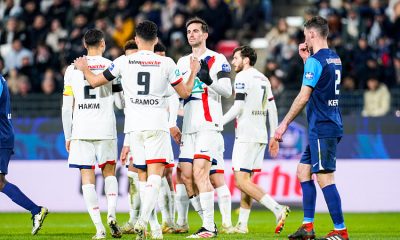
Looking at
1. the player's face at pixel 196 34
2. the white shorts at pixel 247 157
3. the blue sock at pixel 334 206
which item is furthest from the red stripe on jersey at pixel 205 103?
the blue sock at pixel 334 206

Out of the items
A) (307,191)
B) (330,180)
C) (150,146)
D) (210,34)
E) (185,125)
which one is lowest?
(307,191)

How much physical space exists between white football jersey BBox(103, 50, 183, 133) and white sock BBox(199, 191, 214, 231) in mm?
1321

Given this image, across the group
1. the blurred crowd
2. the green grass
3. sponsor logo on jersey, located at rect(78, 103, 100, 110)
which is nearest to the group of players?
sponsor logo on jersey, located at rect(78, 103, 100, 110)

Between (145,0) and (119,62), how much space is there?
13689 millimetres

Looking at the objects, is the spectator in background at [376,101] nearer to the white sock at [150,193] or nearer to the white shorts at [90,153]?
the white shorts at [90,153]

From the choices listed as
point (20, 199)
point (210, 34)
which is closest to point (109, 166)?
point (20, 199)

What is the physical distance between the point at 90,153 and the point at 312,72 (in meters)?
3.19

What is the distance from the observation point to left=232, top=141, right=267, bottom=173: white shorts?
14.2 metres

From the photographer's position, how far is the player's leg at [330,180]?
1138 cm

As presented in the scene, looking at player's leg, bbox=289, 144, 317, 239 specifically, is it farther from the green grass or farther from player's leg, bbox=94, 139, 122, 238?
player's leg, bbox=94, 139, 122, 238

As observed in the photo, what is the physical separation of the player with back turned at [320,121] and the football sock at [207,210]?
1.24 metres

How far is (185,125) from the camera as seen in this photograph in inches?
516

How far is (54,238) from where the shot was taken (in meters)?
12.7

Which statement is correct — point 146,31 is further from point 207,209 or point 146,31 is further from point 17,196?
point 17,196
